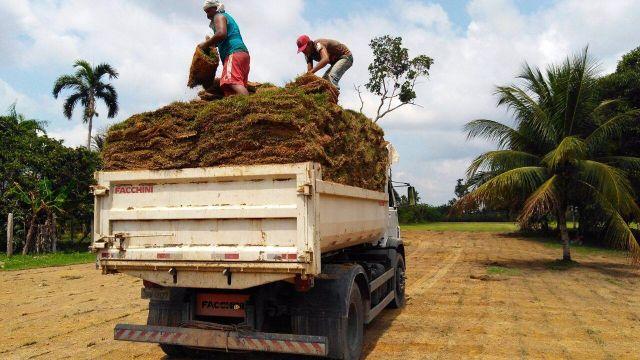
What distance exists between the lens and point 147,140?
5.32 metres

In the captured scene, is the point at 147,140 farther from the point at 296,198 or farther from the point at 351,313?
the point at 351,313

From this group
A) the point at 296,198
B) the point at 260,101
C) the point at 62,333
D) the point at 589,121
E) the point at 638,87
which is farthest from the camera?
the point at 638,87

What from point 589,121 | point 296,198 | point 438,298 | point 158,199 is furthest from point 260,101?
point 589,121

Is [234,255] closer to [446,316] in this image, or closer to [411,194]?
[446,316]

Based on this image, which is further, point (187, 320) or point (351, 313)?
point (351, 313)

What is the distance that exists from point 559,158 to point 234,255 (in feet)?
40.3

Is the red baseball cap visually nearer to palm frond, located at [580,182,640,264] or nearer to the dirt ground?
the dirt ground

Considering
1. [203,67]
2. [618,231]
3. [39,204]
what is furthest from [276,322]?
[39,204]

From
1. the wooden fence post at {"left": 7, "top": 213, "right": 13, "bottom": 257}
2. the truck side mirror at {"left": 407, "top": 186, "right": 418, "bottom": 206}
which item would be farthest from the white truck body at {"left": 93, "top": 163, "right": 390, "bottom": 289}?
the wooden fence post at {"left": 7, "top": 213, "right": 13, "bottom": 257}

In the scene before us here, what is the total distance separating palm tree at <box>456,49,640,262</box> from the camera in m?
14.2

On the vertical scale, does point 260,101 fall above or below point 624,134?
below

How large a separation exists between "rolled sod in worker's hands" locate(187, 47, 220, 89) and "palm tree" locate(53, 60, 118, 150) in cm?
2908

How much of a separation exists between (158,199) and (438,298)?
652 centimetres

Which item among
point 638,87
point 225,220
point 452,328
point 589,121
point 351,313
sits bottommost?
point 452,328
